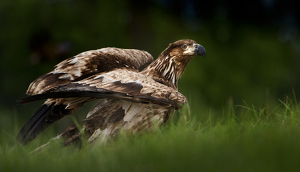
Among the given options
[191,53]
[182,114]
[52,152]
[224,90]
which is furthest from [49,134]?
[224,90]

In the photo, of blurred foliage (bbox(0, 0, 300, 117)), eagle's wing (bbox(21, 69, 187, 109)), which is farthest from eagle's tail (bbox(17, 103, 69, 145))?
blurred foliage (bbox(0, 0, 300, 117))

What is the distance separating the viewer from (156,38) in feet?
31.5

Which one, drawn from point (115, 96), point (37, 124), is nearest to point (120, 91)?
point (115, 96)

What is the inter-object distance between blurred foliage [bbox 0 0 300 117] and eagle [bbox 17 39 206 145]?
16.1 ft

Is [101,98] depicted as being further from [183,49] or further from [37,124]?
[183,49]

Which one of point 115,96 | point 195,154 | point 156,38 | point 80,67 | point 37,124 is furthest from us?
point 156,38

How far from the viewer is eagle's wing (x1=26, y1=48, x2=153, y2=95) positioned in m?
3.95

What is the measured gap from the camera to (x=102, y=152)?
276cm

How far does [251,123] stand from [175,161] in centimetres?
144

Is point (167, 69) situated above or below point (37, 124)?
above

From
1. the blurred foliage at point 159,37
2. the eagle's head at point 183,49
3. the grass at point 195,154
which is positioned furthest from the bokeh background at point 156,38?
the grass at point 195,154

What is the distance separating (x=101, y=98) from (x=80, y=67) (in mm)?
758

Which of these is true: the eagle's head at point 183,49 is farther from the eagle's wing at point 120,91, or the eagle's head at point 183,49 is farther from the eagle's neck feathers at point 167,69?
the eagle's wing at point 120,91

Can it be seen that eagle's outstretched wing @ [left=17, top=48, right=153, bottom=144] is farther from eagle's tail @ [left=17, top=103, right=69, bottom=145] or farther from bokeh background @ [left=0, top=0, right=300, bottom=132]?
bokeh background @ [left=0, top=0, right=300, bottom=132]
